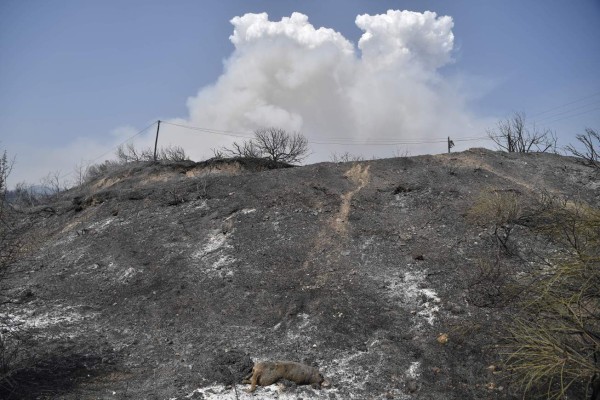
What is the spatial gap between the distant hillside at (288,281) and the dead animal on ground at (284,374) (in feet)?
0.42

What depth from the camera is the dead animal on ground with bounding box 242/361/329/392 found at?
6.36 m

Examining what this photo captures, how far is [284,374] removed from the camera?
641cm

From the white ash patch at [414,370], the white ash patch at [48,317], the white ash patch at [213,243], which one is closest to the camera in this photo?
the white ash patch at [414,370]

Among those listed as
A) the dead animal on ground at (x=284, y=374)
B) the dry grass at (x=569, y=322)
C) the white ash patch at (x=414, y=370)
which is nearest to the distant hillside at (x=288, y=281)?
the white ash patch at (x=414, y=370)

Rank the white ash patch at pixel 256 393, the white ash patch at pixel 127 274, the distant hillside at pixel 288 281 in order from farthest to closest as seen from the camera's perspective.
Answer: the white ash patch at pixel 127 274 → the distant hillside at pixel 288 281 → the white ash patch at pixel 256 393

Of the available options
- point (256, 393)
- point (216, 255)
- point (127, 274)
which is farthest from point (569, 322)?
point (127, 274)

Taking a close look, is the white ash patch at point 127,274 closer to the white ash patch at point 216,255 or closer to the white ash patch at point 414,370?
the white ash patch at point 216,255

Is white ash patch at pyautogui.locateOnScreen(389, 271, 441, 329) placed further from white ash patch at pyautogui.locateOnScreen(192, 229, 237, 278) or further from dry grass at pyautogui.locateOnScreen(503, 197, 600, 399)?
white ash patch at pyautogui.locateOnScreen(192, 229, 237, 278)

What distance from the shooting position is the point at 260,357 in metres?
7.29

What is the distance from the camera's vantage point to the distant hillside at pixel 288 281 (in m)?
6.71

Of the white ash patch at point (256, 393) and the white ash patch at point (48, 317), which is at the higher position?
the white ash patch at point (48, 317)

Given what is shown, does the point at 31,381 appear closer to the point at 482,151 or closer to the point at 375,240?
the point at 375,240

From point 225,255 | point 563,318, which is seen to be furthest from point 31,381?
point 563,318

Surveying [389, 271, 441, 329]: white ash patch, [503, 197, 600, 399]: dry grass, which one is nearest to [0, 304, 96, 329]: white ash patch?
[389, 271, 441, 329]: white ash patch
